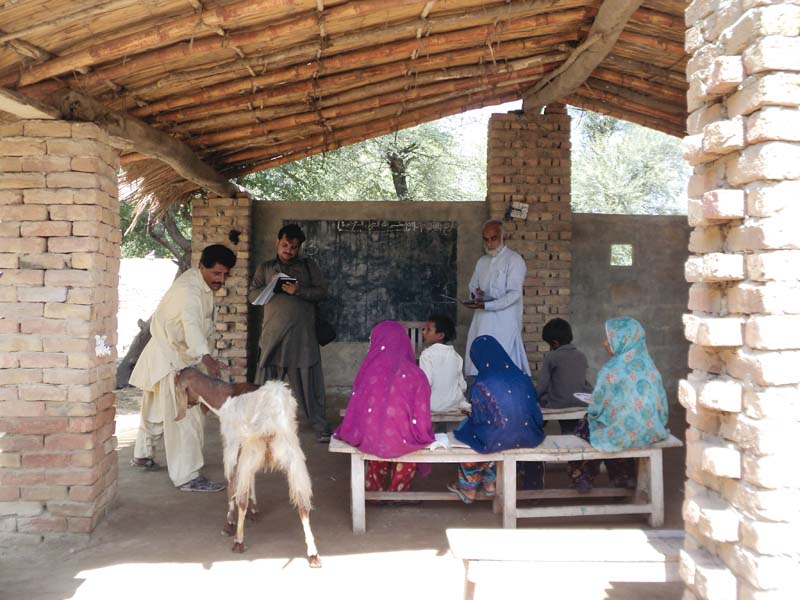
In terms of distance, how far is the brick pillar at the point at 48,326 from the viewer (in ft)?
14.2

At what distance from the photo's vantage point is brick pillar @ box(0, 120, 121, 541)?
4.33 meters

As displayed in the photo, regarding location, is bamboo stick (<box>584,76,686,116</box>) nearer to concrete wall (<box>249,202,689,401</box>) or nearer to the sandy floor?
concrete wall (<box>249,202,689,401</box>)

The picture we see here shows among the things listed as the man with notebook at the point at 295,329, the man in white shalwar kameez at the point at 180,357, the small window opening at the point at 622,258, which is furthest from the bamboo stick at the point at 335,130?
the small window opening at the point at 622,258

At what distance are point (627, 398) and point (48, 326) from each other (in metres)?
3.49

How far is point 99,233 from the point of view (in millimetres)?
4430

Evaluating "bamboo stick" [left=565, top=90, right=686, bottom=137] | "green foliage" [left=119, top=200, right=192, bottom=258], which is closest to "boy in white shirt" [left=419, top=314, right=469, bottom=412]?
"bamboo stick" [left=565, top=90, right=686, bottom=137]

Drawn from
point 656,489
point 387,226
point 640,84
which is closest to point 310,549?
point 656,489

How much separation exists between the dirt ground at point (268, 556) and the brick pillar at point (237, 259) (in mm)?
2699

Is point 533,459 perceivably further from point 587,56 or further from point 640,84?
point 640,84

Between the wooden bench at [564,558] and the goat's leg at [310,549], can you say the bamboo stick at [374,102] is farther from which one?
the wooden bench at [564,558]

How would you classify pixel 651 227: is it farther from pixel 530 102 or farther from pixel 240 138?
pixel 240 138

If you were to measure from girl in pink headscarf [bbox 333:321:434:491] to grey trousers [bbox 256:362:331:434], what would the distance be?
1995 mm

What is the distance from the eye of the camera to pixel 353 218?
828 cm

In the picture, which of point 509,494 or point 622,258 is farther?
point 622,258
